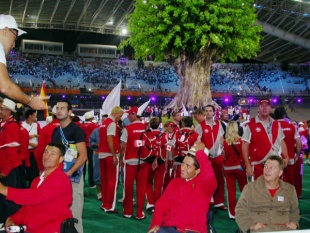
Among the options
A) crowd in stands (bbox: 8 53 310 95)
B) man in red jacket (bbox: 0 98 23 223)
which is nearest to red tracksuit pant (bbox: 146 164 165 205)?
man in red jacket (bbox: 0 98 23 223)

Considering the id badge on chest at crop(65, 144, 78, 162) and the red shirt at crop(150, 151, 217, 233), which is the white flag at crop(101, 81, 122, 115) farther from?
the red shirt at crop(150, 151, 217, 233)

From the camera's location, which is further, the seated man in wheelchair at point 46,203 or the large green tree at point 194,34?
the large green tree at point 194,34

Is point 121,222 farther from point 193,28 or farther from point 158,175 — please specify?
point 193,28

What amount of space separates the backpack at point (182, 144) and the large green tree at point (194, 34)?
16.0 metres

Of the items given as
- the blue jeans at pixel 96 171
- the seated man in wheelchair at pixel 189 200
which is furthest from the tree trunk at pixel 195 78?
→ the seated man in wheelchair at pixel 189 200

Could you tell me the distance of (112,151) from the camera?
8625 millimetres

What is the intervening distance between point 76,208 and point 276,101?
1540 inches

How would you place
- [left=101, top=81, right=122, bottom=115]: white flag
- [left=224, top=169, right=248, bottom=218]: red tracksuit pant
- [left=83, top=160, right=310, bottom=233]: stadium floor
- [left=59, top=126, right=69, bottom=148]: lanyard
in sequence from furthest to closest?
[left=101, top=81, right=122, bottom=115]: white flag, [left=224, top=169, right=248, bottom=218]: red tracksuit pant, [left=83, top=160, right=310, bottom=233]: stadium floor, [left=59, top=126, right=69, bottom=148]: lanyard

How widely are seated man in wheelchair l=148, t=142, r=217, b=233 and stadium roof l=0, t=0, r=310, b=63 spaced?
31.4 meters

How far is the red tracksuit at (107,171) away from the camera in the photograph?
8.74 m

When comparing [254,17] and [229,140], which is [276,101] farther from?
[229,140]

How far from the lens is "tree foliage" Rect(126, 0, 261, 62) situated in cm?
2475

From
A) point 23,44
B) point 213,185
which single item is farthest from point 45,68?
point 213,185

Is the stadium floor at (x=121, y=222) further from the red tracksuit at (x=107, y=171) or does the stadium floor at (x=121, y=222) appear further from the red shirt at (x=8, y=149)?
the red shirt at (x=8, y=149)
